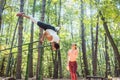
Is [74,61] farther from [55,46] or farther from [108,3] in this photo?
[108,3]

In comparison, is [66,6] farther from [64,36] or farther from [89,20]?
[89,20]

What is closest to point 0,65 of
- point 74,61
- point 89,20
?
point 89,20

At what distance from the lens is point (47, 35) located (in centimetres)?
700

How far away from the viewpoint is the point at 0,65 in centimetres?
3547

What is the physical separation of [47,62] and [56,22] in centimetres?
1318

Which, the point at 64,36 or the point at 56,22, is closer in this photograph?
the point at 56,22

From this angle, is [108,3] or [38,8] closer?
[108,3]

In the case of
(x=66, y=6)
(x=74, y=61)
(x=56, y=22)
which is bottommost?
(x=74, y=61)

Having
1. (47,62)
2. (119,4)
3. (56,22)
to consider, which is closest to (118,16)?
(119,4)

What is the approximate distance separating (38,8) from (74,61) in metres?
20.4

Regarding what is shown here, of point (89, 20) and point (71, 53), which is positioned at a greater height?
point (89, 20)

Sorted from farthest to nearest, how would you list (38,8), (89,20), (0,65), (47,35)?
(0,65) < (38,8) < (89,20) < (47,35)

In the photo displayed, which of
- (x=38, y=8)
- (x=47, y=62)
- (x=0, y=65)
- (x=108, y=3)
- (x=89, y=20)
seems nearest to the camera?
(x=108, y=3)

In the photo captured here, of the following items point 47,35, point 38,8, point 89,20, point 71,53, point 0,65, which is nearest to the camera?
point 47,35
